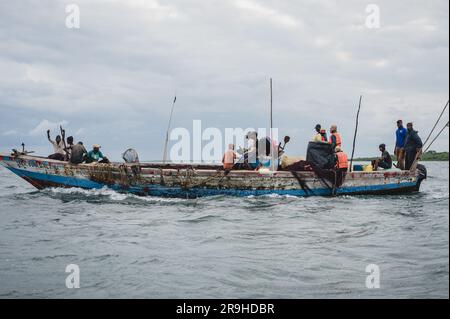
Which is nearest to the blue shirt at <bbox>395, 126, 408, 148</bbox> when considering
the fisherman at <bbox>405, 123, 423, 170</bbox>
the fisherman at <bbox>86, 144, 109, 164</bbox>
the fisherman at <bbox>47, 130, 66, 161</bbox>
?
the fisherman at <bbox>405, 123, 423, 170</bbox>

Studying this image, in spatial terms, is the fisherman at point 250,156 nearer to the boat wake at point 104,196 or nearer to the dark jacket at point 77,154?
the boat wake at point 104,196

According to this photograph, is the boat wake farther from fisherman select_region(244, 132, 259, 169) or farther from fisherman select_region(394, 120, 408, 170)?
fisherman select_region(394, 120, 408, 170)

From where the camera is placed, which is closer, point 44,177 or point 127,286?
point 127,286

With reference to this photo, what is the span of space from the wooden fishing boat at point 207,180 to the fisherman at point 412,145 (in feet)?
1.83

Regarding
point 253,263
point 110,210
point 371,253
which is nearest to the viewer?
point 253,263

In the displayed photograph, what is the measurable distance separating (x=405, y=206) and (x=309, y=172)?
10.4 ft

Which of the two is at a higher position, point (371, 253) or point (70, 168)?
point (70, 168)

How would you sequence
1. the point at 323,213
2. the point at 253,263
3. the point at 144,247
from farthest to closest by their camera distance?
the point at 323,213 < the point at 144,247 < the point at 253,263

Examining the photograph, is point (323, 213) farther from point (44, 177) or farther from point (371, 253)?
point (44, 177)

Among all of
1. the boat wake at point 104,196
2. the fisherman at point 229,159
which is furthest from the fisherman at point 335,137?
the boat wake at point 104,196

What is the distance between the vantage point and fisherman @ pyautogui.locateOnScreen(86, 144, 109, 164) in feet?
52.2

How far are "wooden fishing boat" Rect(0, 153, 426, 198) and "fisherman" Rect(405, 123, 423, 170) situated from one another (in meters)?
0.56
